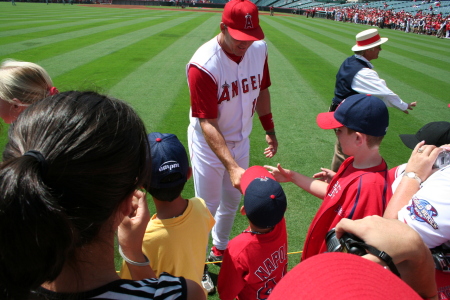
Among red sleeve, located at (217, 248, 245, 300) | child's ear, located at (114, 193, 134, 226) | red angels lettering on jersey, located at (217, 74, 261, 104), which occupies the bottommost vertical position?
red sleeve, located at (217, 248, 245, 300)

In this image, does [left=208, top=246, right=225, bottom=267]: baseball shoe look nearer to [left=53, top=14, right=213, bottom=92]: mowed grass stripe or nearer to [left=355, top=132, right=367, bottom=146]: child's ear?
[left=355, top=132, right=367, bottom=146]: child's ear

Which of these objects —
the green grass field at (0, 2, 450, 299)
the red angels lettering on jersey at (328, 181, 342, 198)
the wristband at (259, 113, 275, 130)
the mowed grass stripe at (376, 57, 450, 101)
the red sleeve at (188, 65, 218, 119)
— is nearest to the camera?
the red angels lettering on jersey at (328, 181, 342, 198)

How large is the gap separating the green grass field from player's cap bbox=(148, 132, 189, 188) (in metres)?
0.62

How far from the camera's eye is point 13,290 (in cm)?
79

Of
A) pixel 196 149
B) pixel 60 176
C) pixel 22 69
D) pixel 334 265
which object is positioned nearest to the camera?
pixel 334 265

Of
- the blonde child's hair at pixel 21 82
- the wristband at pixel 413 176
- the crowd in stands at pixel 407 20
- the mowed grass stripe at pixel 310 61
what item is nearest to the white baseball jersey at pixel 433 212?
the wristband at pixel 413 176

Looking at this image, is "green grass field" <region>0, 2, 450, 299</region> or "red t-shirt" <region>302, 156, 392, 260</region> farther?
"green grass field" <region>0, 2, 450, 299</region>

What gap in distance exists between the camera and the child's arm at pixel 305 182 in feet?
8.14

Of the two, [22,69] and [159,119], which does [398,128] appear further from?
[22,69]

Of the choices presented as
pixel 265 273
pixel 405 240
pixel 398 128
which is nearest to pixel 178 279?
pixel 405 240

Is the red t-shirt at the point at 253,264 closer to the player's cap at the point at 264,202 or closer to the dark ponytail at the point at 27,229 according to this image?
the player's cap at the point at 264,202

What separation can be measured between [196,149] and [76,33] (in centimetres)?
1602

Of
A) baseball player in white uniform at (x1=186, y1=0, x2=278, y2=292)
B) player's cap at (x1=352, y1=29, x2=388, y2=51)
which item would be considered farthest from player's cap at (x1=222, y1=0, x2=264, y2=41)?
player's cap at (x1=352, y1=29, x2=388, y2=51)

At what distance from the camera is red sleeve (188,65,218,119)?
100 inches
